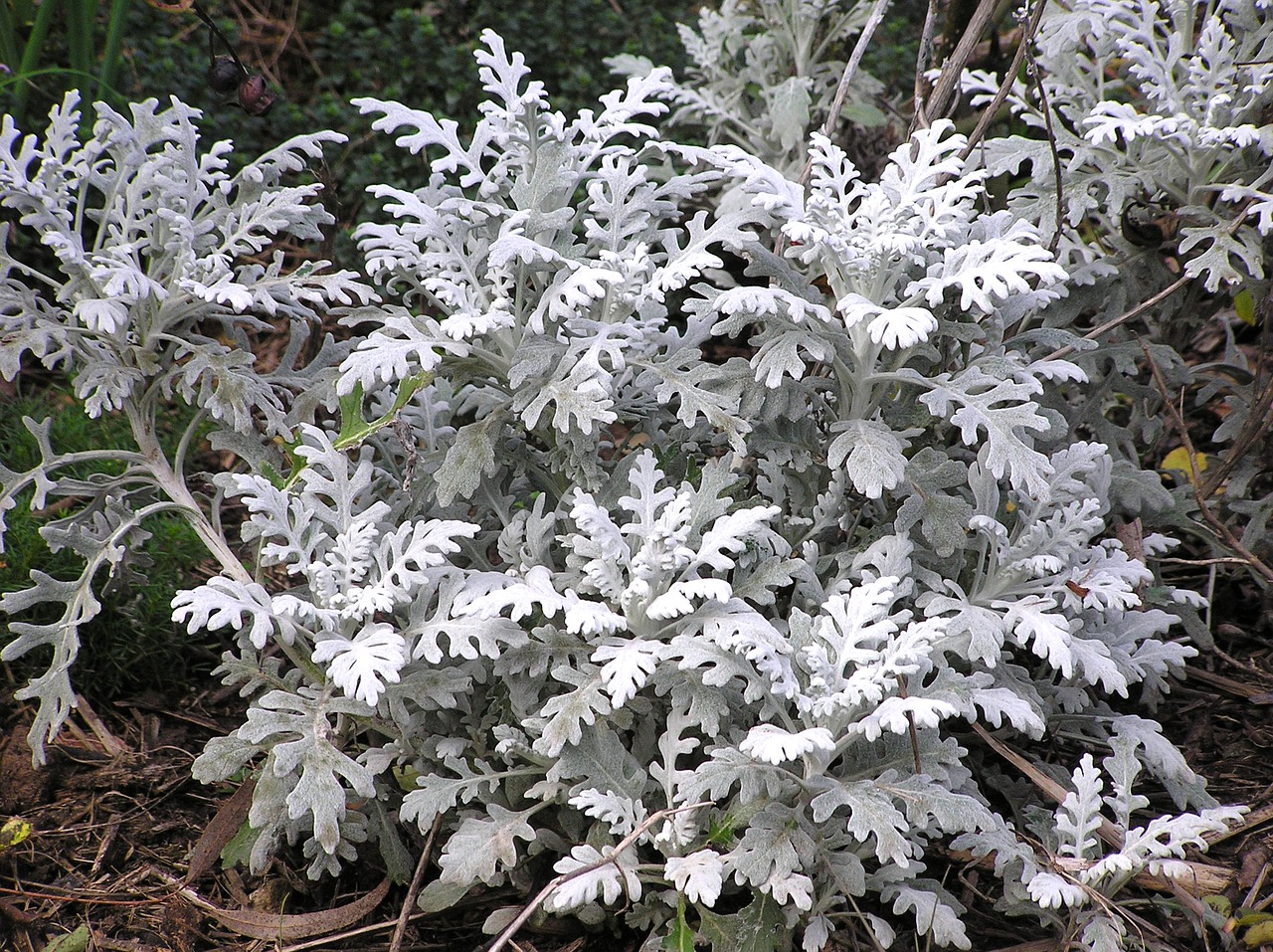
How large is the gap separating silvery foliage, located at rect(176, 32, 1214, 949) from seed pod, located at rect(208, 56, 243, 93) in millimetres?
753

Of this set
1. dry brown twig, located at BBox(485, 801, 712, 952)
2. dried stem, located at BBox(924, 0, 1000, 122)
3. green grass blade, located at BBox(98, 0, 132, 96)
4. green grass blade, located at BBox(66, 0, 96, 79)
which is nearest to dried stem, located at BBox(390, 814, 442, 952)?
dry brown twig, located at BBox(485, 801, 712, 952)

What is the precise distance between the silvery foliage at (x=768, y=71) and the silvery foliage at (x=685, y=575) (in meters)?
1.44

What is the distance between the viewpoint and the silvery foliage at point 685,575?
190 centimetres

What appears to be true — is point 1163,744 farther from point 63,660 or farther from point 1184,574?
point 63,660

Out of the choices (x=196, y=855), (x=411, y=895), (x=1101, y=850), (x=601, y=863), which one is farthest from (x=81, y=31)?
(x=1101, y=850)

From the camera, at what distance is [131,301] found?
2148 millimetres

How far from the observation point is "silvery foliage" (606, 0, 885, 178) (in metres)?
3.62

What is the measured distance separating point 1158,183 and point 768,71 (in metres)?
1.57

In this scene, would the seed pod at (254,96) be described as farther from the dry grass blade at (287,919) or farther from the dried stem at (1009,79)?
the dry grass blade at (287,919)

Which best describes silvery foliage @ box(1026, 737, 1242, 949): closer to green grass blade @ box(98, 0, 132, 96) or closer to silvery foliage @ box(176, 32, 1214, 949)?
silvery foliage @ box(176, 32, 1214, 949)

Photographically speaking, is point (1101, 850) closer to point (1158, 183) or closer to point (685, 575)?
point (685, 575)

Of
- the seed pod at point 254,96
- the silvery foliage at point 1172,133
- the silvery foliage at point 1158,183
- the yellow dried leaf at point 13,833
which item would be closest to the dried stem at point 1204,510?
the silvery foliage at point 1158,183

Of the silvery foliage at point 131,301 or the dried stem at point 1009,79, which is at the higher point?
the dried stem at point 1009,79

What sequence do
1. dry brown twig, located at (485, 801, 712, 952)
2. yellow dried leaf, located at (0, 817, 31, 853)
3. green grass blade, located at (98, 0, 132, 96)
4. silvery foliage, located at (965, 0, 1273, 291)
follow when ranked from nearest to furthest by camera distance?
dry brown twig, located at (485, 801, 712, 952), yellow dried leaf, located at (0, 817, 31, 853), silvery foliage, located at (965, 0, 1273, 291), green grass blade, located at (98, 0, 132, 96)
